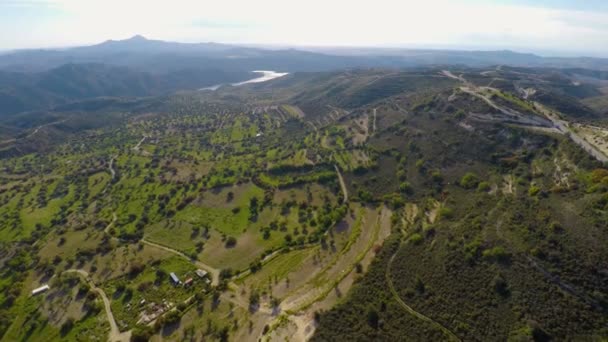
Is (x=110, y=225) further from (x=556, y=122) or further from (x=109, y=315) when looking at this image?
(x=556, y=122)

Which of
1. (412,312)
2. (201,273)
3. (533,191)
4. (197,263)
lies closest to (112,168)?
(197,263)

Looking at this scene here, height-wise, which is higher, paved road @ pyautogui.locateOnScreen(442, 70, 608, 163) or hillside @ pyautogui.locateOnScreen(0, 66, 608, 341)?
paved road @ pyautogui.locateOnScreen(442, 70, 608, 163)

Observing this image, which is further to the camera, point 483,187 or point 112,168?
point 112,168

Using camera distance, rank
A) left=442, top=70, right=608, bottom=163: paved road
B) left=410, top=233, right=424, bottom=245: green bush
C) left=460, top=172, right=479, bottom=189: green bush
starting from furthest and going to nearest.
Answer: left=460, top=172, right=479, bottom=189: green bush < left=442, top=70, right=608, bottom=163: paved road < left=410, top=233, right=424, bottom=245: green bush

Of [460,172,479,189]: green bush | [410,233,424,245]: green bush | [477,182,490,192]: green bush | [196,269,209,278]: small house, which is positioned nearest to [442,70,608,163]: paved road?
[477,182,490,192]: green bush

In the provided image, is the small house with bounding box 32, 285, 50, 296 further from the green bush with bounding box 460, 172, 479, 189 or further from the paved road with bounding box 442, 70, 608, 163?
the paved road with bounding box 442, 70, 608, 163

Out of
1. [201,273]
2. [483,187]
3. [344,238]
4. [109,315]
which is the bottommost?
[109,315]

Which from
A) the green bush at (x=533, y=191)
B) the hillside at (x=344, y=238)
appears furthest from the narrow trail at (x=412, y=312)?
the green bush at (x=533, y=191)

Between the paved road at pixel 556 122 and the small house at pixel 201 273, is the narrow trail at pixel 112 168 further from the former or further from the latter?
the paved road at pixel 556 122
